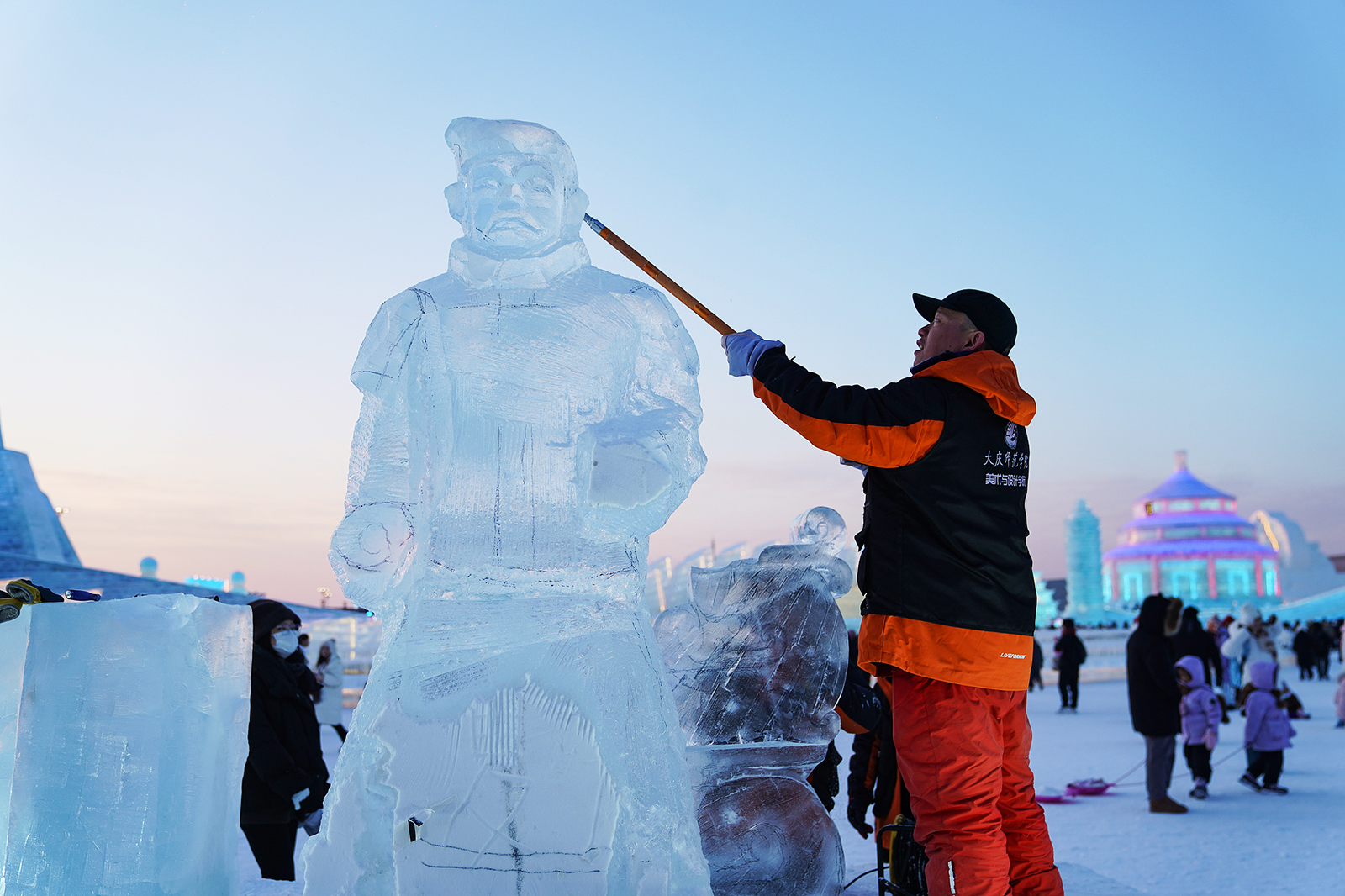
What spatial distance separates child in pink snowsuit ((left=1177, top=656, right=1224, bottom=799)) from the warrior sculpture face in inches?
285

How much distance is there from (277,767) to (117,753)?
186 centimetres

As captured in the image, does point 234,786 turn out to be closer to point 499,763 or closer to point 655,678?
point 499,763

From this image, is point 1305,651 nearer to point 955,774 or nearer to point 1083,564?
point 955,774

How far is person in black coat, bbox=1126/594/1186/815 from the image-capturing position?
6934 millimetres

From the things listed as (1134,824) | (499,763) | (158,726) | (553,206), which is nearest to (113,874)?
(158,726)

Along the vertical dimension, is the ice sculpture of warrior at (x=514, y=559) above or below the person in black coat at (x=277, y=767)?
above

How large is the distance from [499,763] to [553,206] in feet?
3.89

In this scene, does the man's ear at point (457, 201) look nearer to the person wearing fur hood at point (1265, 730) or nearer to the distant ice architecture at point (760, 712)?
the distant ice architecture at point (760, 712)

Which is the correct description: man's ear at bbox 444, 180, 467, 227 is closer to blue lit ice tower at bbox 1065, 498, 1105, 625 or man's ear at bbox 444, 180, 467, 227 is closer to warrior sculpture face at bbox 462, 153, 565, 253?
warrior sculpture face at bbox 462, 153, 565, 253

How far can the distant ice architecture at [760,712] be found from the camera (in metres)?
3.23

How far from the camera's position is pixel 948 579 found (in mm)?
2488

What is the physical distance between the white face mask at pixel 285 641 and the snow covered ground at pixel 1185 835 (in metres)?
0.96

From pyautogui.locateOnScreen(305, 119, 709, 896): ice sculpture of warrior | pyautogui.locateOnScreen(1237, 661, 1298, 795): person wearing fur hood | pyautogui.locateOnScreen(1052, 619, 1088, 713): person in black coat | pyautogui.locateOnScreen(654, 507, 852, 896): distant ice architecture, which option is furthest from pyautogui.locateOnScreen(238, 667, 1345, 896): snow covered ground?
pyautogui.locateOnScreen(1052, 619, 1088, 713): person in black coat

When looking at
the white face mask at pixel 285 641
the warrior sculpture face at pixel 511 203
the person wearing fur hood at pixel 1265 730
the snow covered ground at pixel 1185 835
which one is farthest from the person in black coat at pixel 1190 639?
the warrior sculpture face at pixel 511 203
